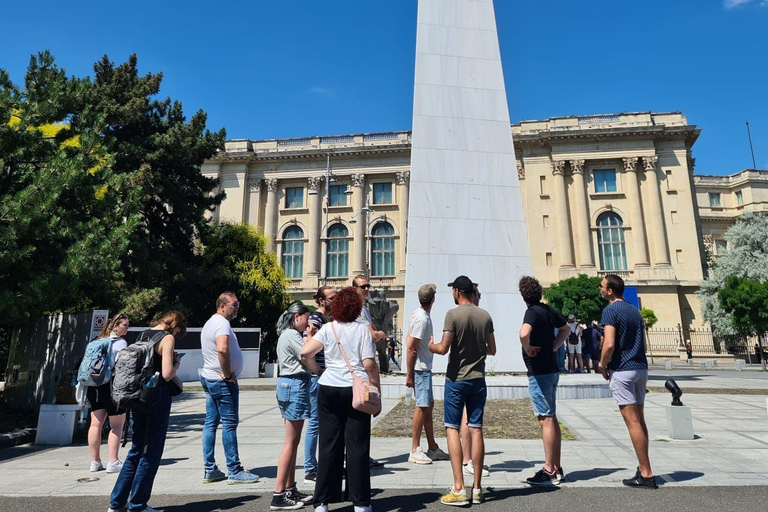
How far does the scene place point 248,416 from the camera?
980 centimetres

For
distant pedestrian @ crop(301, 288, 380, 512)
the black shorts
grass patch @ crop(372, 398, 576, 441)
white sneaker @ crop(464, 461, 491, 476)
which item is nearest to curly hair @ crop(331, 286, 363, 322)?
distant pedestrian @ crop(301, 288, 380, 512)

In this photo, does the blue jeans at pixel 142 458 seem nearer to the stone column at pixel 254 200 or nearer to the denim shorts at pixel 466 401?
the denim shorts at pixel 466 401

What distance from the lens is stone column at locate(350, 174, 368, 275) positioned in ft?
139

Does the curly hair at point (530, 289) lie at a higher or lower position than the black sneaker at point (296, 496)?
higher

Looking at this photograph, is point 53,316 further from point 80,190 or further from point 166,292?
point 166,292

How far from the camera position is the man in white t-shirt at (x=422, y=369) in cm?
525

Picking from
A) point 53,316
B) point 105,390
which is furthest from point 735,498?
point 53,316

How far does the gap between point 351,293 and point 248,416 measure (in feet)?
23.6

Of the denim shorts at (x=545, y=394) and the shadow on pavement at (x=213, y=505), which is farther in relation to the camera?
the denim shorts at (x=545, y=394)

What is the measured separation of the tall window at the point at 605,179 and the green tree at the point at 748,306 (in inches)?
552

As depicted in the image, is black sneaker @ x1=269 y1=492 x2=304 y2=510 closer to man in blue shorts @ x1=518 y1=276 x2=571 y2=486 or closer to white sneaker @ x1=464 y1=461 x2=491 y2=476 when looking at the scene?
white sneaker @ x1=464 y1=461 x2=491 y2=476

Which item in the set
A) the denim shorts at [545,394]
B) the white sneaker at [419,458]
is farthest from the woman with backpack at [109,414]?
the denim shorts at [545,394]

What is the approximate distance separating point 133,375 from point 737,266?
44006 mm

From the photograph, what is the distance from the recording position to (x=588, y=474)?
491 centimetres
